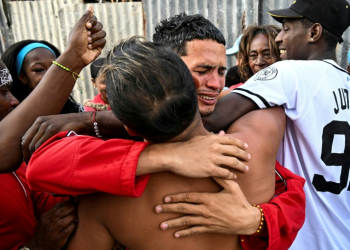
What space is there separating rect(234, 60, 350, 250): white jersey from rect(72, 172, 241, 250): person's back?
782 millimetres

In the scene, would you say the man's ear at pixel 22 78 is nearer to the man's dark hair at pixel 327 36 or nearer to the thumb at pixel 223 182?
the thumb at pixel 223 182

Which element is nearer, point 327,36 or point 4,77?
point 4,77

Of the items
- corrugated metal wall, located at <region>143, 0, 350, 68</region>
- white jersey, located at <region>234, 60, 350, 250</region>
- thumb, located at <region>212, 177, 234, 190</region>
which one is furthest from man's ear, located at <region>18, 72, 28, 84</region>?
corrugated metal wall, located at <region>143, 0, 350, 68</region>

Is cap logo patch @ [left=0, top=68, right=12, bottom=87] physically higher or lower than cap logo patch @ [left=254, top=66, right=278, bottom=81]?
higher

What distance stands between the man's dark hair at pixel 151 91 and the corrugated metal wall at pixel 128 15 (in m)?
4.10

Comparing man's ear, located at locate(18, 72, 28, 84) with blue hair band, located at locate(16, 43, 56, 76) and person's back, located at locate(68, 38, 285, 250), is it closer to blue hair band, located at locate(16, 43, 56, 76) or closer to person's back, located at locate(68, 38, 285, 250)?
blue hair band, located at locate(16, 43, 56, 76)

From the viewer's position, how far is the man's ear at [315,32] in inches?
86.3

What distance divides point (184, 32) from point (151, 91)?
870 millimetres

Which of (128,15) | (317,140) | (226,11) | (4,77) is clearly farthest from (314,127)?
(128,15)

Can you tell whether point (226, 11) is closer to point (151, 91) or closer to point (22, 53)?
point (22, 53)

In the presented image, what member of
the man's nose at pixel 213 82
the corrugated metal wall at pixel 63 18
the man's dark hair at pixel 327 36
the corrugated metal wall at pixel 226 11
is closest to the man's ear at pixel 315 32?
the man's dark hair at pixel 327 36

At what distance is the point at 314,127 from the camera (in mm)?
1792

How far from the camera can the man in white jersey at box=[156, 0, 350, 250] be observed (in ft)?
5.55

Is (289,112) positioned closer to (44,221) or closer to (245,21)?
(44,221)
